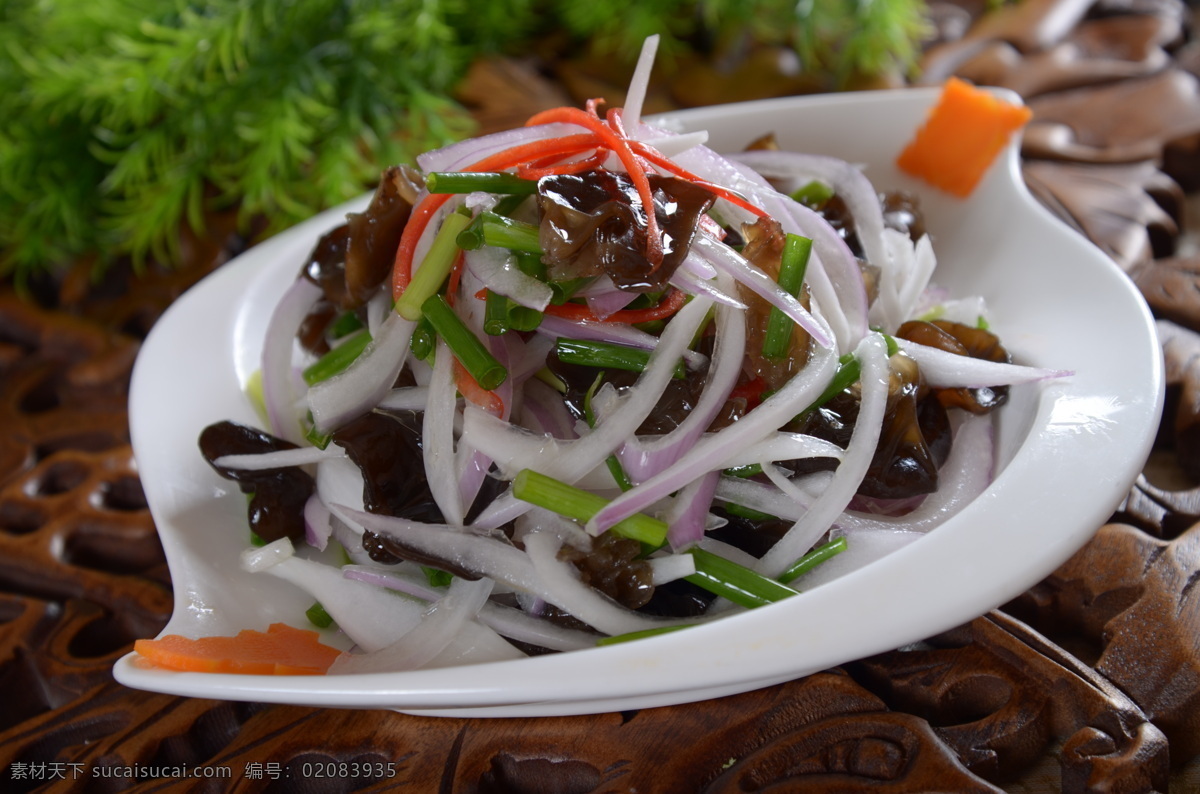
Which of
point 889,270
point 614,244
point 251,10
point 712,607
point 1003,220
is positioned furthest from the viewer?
point 251,10

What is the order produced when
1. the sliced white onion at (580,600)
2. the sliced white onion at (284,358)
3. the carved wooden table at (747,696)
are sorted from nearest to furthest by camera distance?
the carved wooden table at (747,696)
the sliced white onion at (580,600)
the sliced white onion at (284,358)

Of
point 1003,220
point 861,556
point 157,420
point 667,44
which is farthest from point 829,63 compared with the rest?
point 157,420

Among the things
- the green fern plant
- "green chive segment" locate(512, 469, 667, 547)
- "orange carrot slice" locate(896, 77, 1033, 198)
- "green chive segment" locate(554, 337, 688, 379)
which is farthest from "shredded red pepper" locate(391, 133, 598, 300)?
the green fern plant

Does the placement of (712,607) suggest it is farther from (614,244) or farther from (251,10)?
(251,10)

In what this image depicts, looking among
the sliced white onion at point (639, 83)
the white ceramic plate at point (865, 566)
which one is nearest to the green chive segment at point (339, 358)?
the white ceramic plate at point (865, 566)

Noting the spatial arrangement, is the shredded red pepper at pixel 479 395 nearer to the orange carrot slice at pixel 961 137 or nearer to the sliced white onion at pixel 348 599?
the sliced white onion at pixel 348 599

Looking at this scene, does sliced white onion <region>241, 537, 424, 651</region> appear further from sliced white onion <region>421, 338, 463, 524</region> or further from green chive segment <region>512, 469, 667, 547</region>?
green chive segment <region>512, 469, 667, 547</region>
